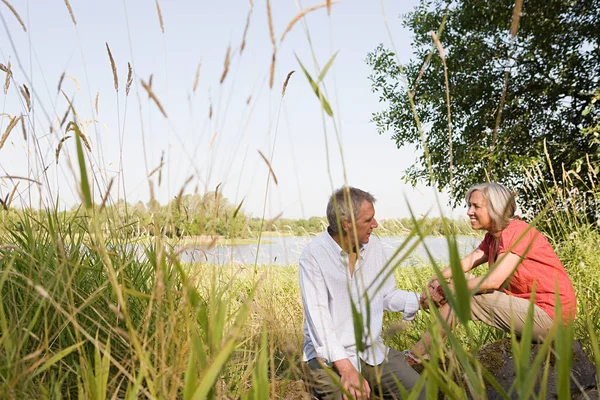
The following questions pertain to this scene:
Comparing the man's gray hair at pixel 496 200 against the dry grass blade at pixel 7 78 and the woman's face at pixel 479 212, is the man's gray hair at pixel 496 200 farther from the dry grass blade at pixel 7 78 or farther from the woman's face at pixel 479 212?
the dry grass blade at pixel 7 78

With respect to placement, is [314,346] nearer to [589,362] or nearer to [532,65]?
[589,362]

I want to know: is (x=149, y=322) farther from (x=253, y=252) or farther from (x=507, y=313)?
(x=507, y=313)

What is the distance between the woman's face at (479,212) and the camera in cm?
388

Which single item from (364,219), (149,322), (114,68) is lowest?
(149,322)

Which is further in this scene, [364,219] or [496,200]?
[496,200]

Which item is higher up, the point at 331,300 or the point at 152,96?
the point at 152,96

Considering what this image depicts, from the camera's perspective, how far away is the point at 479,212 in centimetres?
391

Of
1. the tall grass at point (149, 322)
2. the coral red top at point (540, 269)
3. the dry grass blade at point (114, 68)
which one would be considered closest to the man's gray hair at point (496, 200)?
the coral red top at point (540, 269)

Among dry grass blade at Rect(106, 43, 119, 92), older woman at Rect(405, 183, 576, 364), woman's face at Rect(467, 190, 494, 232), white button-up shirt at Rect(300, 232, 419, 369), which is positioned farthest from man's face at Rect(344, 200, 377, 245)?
woman's face at Rect(467, 190, 494, 232)

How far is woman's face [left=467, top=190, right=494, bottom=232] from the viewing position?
153 inches

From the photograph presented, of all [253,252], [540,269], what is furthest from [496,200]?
[253,252]

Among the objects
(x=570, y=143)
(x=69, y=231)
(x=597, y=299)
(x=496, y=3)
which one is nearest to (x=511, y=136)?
(x=570, y=143)

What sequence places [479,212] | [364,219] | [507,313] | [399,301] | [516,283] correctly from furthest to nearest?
[479,212] < [516,283] < [507,313] < [399,301] < [364,219]

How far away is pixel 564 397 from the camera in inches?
33.4
